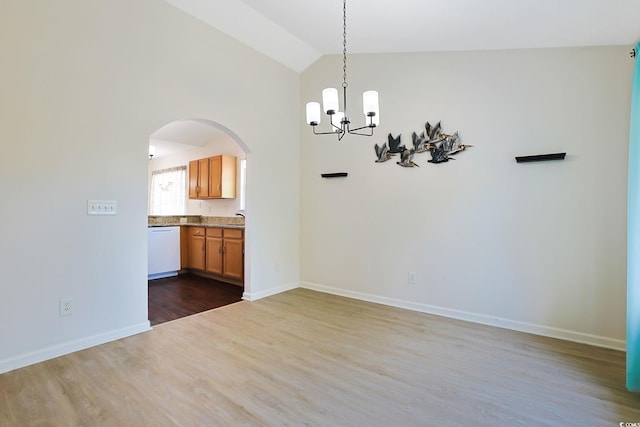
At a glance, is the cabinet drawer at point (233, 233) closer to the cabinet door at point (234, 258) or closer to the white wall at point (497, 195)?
the cabinet door at point (234, 258)

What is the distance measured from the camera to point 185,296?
420 cm

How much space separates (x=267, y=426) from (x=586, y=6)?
3.61m

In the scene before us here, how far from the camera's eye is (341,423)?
1670 millimetres

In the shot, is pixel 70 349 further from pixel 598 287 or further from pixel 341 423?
pixel 598 287

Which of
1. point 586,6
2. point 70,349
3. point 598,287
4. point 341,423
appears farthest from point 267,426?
point 586,6

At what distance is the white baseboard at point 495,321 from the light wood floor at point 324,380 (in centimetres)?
11

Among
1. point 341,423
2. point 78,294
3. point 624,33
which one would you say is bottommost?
point 341,423

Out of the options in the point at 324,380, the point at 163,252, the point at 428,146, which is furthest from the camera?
the point at 163,252

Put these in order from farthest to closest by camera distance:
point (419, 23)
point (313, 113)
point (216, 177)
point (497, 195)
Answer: point (216, 177) → point (497, 195) → point (419, 23) → point (313, 113)

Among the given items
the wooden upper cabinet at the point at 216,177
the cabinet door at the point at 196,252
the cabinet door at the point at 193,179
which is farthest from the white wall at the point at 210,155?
the cabinet door at the point at 196,252

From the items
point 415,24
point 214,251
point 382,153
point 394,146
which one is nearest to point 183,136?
A: point 214,251

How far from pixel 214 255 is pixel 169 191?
3.17 metres

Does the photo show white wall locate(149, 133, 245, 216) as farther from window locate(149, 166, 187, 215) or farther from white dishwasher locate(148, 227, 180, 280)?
white dishwasher locate(148, 227, 180, 280)

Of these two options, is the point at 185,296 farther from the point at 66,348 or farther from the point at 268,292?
the point at 66,348
